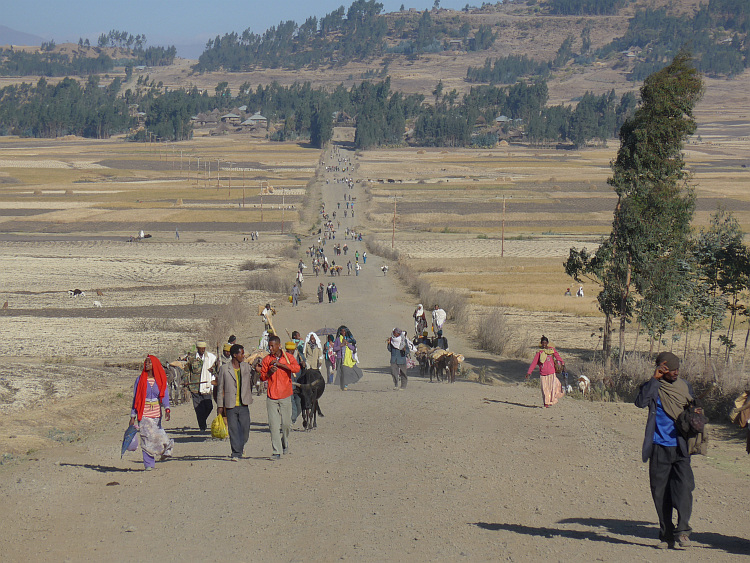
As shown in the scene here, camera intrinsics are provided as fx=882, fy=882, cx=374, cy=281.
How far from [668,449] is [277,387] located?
16.0 feet

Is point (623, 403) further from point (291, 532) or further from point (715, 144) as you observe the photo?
point (715, 144)

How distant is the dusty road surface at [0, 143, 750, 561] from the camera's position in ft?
26.4

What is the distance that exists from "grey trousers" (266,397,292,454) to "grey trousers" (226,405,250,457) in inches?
11.9

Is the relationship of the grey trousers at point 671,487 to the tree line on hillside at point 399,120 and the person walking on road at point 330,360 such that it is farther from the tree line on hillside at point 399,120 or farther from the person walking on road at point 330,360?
the tree line on hillside at point 399,120

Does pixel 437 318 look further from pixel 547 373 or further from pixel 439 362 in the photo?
pixel 547 373

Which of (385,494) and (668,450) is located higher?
(668,450)

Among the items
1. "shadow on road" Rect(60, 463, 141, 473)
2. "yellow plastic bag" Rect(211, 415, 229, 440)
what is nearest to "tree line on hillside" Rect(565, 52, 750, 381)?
"yellow plastic bag" Rect(211, 415, 229, 440)

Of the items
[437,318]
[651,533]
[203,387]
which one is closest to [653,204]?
[437,318]

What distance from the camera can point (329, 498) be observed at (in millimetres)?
9477

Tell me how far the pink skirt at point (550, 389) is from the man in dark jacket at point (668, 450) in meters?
6.67

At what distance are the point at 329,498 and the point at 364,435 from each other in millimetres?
3154

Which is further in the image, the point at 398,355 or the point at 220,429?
the point at 398,355

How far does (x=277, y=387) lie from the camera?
10.9 meters

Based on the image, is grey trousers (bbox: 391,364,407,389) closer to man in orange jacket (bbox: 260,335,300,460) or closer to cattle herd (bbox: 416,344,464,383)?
cattle herd (bbox: 416,344,464,383)
